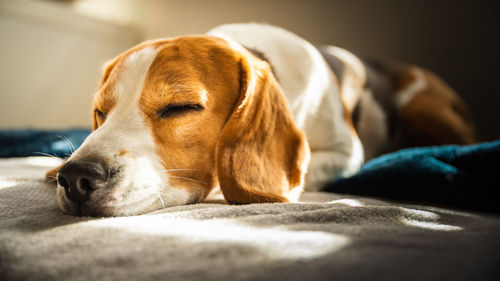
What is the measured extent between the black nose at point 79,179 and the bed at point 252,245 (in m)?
0.05

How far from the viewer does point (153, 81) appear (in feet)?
3.80

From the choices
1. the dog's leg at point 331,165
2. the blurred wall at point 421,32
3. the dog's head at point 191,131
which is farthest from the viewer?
the blurred wall at point 421,32

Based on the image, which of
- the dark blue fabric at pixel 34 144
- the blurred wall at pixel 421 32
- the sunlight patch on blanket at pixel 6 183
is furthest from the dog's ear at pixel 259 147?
the blurred wall at pixel 421 32

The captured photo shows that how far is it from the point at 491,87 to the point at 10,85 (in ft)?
13.7

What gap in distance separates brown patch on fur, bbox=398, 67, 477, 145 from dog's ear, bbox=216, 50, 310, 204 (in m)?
1.47

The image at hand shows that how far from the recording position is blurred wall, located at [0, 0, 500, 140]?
2.59 metres

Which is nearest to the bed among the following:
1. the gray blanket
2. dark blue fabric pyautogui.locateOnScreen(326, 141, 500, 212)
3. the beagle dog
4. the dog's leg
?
the gray blanket

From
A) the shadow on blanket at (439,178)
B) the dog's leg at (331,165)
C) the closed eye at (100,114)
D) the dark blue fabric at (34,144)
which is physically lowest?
the dark blue fabric at (34,144)

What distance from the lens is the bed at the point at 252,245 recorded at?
521mm

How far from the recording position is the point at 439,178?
1.22 meters

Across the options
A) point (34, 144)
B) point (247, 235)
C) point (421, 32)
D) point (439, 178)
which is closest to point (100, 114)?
point (247, 235)

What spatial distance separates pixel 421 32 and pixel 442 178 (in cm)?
188

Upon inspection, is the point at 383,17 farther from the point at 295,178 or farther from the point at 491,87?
the point at 295,178

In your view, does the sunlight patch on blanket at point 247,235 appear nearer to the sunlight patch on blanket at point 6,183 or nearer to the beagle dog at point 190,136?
the beagle dog at point 190,136
